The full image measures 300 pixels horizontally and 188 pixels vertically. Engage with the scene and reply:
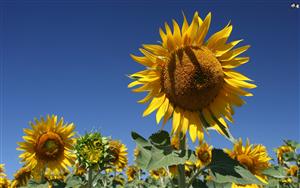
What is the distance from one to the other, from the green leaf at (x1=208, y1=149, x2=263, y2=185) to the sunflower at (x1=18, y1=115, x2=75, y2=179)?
4730 millimetres

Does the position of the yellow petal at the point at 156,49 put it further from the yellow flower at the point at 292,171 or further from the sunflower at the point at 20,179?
the yellow flower at the point at 292,171

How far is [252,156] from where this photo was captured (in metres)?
7.43

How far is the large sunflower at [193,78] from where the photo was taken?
4234 millimetres

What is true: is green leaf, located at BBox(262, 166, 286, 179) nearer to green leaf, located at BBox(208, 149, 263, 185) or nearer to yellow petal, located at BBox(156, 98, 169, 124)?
green leaf, located at BBox(208, 149, 263, 185)

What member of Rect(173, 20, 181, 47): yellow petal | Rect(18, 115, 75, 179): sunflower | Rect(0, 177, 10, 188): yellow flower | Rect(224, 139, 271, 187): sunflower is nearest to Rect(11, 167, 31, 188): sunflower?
Rect(0, 177, 10, 188): yellow flower

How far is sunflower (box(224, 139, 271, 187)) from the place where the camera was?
7.26 m

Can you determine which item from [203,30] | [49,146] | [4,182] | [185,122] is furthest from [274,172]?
[4,182]

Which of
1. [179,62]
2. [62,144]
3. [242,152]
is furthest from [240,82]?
[62,144]

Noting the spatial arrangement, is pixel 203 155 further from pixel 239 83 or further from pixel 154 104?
pixel 154 104

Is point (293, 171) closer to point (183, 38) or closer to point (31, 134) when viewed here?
point (31, 134)

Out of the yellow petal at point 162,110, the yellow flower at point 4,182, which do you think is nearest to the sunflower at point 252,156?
the yellow petal at point 162,110

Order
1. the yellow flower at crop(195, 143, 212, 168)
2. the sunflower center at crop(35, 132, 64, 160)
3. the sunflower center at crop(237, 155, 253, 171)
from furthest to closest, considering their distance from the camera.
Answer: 1. the yellow flower at crop(195, 143, 212, 168)
2. the sunflower center at crop(35, 132, 64, 160)
3. the sunflower center at crop(237, 155, 253, 171)

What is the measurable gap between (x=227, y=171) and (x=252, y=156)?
3.84 metres

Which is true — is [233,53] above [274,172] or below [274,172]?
above
